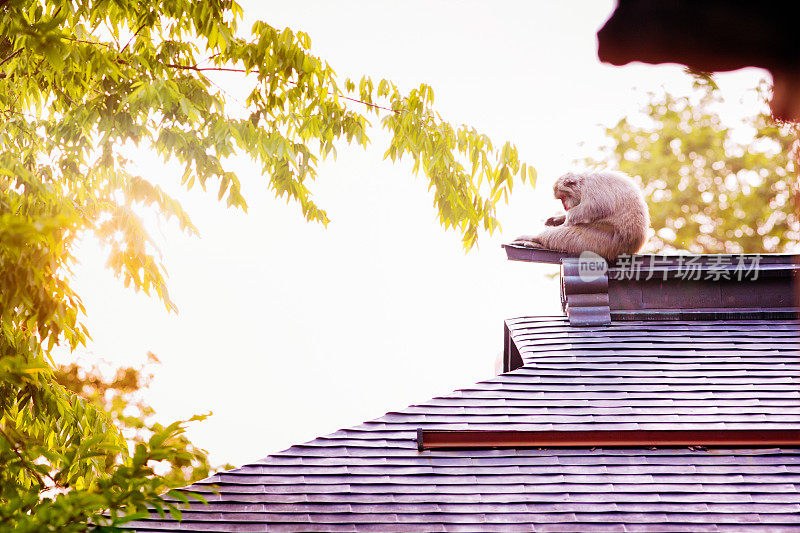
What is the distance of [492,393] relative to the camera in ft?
18.7

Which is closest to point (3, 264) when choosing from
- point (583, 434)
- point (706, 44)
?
point (583, 434)

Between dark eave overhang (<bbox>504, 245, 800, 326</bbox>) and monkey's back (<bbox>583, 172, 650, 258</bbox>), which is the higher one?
monkey's back (<bbox>583, 172, 650, 258</bbox>)

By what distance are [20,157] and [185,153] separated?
6.07 ft

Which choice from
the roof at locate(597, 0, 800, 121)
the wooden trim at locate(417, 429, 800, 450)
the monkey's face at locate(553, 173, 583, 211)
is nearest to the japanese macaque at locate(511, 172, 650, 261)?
the monkey's face at locate(553, 173, 583, 211)

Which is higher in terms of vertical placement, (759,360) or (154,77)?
(154,77)

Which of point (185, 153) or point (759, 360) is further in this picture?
point (185, 153)

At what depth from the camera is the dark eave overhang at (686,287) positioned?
7.08m

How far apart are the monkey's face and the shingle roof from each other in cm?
202

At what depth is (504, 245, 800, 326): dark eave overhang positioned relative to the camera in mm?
7082

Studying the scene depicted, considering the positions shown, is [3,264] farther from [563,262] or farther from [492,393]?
[563,262]

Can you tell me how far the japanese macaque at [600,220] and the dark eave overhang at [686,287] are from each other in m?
0.17

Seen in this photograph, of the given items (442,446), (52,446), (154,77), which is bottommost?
(52,446)

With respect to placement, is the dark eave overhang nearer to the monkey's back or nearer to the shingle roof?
the monkey's back

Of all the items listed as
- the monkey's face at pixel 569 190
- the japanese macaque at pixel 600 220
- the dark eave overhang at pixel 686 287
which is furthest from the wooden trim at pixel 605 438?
the monkey's face at pixel 569 190
